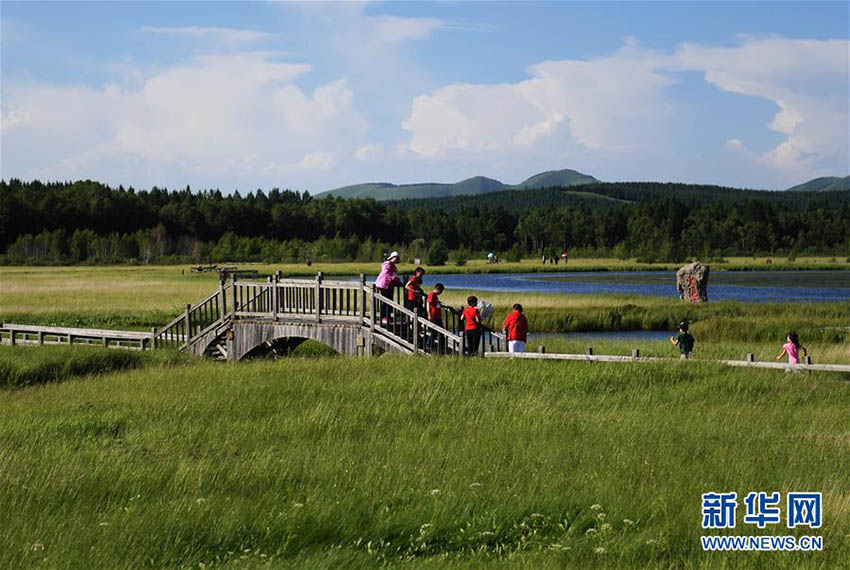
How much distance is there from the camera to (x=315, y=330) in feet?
94.7

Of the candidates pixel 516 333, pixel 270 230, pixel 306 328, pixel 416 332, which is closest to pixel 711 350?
pixel 516 333

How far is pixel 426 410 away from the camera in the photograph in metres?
19.1

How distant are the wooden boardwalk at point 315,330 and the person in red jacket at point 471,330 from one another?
0.54 feet

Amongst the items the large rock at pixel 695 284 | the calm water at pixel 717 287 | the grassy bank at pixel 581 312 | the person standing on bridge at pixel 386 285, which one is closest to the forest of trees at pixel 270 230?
the calm water at pixel 717 287

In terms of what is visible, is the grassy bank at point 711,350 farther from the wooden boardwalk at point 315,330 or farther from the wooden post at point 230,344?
the wooden post at point 230,344

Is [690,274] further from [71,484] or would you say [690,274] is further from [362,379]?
[71,484]

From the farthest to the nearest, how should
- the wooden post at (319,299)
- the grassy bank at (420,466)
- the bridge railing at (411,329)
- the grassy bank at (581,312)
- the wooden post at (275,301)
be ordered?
the grassy bank at (581,312) < the wooden post at (275,301) < the wooden post at (319,299) < the bridge railing at (411,329) < the grassy bank at (420,466)

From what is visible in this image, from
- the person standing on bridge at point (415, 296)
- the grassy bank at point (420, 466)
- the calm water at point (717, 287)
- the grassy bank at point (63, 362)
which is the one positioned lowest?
the calm water at point (717, 287)

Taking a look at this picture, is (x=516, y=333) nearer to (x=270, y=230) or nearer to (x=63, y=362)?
(x=63, y=362)

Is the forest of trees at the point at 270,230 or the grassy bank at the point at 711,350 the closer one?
the grassy bank at the point at 711,350

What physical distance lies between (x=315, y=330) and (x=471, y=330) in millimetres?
5592

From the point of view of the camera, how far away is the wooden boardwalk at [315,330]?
26109 mm

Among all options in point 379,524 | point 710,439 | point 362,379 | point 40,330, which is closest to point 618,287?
point 40,330

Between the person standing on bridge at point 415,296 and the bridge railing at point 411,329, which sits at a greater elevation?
the person standing on bridge at point 415,296
